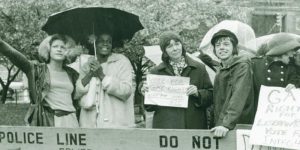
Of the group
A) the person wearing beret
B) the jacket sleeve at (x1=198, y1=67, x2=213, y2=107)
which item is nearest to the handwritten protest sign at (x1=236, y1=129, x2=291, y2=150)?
the person wearing beret

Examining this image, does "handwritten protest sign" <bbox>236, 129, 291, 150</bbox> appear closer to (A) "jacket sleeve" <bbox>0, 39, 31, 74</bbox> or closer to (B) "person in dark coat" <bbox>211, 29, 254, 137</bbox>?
(B) "person in dark coat" <bbox>211, 29, 254, 137</bbox>

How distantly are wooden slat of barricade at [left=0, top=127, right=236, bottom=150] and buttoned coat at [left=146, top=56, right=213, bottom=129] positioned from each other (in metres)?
0.81

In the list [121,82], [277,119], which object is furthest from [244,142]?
[121,82]

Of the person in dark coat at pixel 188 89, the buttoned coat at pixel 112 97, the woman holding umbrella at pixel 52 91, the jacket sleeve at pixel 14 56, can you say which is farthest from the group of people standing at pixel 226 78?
the jacket sleeve at pixel 14 56

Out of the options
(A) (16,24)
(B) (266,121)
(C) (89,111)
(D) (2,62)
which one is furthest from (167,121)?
(D) (2,62)

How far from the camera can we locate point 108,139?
5652mm

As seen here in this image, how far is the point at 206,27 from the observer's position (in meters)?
26.5

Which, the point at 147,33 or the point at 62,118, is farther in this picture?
the point at 147,33

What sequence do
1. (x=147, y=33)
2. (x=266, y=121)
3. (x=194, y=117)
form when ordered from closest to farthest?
→ (x=266, y=121) → (x=194, y=117) → (x=147, y=33)

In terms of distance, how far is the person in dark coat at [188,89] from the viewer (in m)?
6.30

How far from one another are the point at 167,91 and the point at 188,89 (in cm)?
23

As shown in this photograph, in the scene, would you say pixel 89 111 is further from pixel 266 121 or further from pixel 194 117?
pixel 266 121

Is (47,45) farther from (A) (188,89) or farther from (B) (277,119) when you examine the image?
(B) (277,119)

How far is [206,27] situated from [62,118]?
20.4 m
